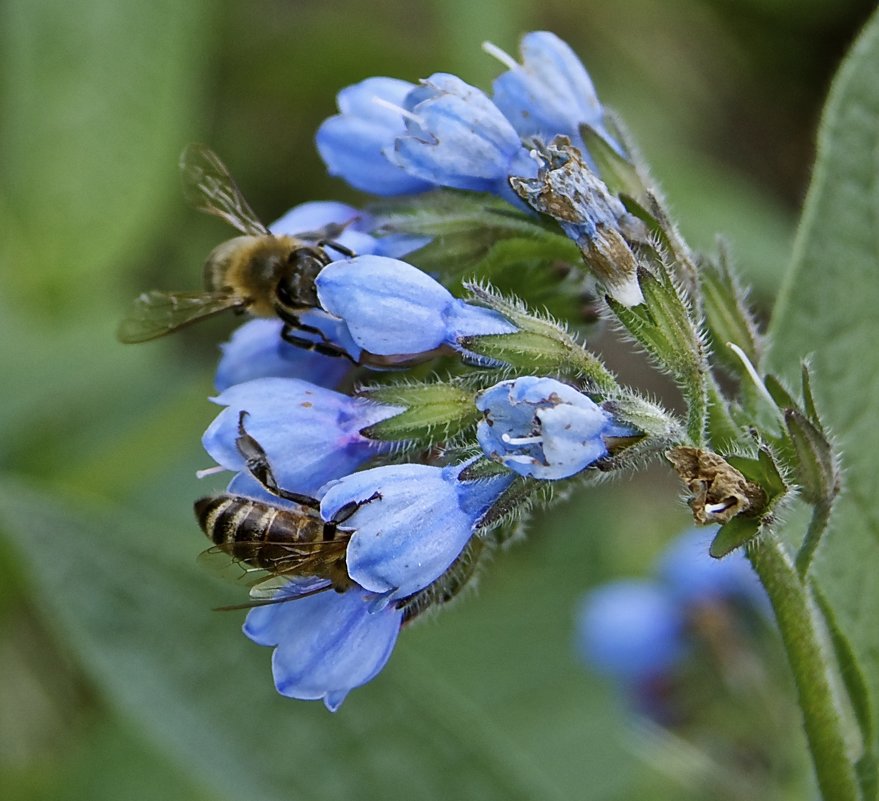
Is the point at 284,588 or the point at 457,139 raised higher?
the point at 457,139

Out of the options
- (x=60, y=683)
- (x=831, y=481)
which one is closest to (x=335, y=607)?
(x=831, y=481)

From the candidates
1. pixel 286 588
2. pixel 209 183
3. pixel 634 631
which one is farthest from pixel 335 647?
pixel 634 631

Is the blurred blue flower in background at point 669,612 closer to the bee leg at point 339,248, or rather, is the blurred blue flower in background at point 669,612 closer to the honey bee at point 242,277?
the honey bee at point 242,277

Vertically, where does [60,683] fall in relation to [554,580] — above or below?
below

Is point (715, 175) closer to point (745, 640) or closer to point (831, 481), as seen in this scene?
point (745, 640)

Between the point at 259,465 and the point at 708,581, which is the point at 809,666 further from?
the point at 708,581
